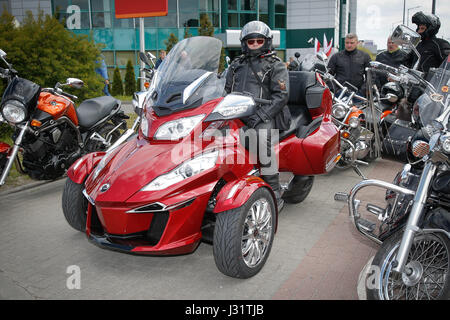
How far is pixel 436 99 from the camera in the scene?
2893mm

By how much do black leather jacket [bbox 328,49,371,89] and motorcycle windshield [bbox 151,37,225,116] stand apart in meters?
4.41

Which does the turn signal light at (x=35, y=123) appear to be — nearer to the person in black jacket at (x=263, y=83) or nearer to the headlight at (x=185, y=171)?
the person in black jacket at (x=263, y=83)

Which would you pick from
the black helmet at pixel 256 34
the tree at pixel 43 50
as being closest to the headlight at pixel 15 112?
the black helmet at pixel 256 34

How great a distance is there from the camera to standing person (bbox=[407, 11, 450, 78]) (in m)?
5.95

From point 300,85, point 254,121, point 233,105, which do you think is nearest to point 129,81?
point 300,85

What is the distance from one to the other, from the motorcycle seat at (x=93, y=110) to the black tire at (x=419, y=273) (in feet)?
15.0

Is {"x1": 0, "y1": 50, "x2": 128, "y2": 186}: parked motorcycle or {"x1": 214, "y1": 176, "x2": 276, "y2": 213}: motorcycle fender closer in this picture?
{"x1": 214, "y1": 176, "x2": 276, "y2": 213}: motorcycle fender

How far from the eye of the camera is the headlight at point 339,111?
6488 millimetres

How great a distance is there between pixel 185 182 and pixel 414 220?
1527 millimetres

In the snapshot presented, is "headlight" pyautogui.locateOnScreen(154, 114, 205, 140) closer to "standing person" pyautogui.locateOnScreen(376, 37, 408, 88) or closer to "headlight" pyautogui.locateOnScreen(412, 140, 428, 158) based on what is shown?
"headlight" pyautogui.locateOnScreen(412, 140, 428, 158)

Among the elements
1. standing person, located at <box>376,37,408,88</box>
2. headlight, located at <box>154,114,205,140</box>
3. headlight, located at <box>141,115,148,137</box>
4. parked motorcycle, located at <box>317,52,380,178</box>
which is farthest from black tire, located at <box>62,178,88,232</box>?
standing person, located at <box>376,37,408,88</box>
